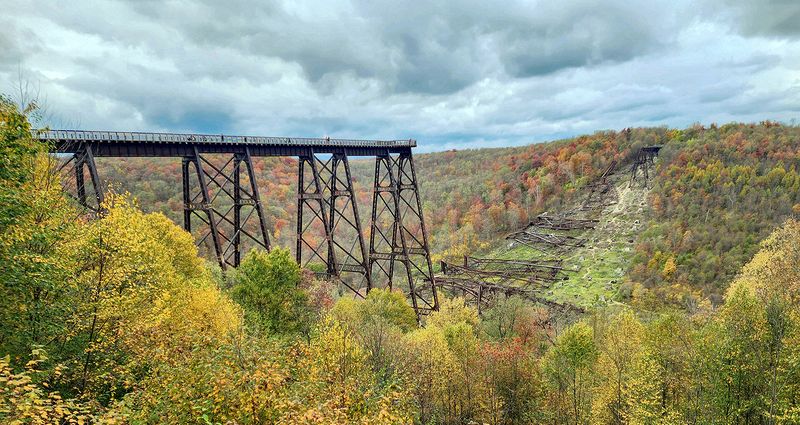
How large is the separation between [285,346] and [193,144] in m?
10.8

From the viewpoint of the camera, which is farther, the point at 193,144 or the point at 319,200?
the point at 319,200

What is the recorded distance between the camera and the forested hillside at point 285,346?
7324 mm

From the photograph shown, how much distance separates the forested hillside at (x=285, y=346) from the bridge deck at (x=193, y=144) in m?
2.95

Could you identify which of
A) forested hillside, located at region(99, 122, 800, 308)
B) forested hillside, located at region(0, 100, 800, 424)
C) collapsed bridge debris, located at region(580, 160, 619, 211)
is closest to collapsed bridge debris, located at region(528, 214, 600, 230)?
forested hillside, located at region(99, 122, 800, 308)

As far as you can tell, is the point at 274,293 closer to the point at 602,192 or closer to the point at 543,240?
the point at 543,240

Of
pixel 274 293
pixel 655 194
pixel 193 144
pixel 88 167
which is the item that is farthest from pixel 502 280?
pixel 88 167

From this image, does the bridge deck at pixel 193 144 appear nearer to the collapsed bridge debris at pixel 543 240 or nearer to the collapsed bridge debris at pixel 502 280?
the collapsed bridge debris at pixel 502 280

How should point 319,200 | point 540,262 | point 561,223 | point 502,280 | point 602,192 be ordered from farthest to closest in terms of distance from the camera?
point 602,192, point 561,223, point 540,262, point 502,280, point 319,200

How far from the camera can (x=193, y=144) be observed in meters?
18.4

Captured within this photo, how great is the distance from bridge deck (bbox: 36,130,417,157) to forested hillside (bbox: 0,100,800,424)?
9.67ft

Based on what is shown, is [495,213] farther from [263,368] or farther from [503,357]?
[263,368]

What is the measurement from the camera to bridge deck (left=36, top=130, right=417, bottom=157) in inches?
596

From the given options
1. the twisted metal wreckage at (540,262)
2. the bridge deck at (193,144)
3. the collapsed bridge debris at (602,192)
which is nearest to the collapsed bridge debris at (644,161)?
the twisted metal wreckage at (540,262)

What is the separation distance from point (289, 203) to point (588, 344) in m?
59.5
